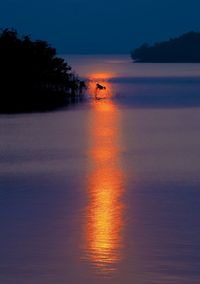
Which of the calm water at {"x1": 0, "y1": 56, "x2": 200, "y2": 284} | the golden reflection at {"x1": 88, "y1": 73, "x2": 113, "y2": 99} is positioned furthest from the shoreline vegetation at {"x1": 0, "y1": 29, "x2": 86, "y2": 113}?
the calm water at {"x1": 0, "y1": 56, "x2": 200, "y2": 284}

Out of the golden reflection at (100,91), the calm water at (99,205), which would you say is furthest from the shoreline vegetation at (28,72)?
the calm water at (99,205)

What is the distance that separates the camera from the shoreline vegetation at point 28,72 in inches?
2044

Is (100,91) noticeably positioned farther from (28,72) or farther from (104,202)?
(104,202)

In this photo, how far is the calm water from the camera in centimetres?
1317

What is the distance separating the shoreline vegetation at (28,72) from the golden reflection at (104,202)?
18187mm

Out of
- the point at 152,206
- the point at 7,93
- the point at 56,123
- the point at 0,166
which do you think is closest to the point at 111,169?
the point at 0,166

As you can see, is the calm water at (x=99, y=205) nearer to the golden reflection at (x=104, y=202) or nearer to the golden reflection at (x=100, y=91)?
the golden reflection at (x=104, y=202)

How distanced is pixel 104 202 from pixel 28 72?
3428 cm

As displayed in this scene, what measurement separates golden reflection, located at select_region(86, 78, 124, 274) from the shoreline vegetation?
59.7 ft

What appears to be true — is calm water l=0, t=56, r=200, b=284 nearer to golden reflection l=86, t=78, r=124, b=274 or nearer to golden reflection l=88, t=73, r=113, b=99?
golden reflection l=86, t=78, r=124, b=274

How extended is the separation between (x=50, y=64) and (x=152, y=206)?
36.4 meters

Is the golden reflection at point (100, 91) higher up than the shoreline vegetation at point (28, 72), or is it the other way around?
the shoreline vegetation at point (28, 72)

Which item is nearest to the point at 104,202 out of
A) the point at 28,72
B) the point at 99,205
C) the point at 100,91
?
the point at 99,205

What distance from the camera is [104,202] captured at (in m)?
18.2
